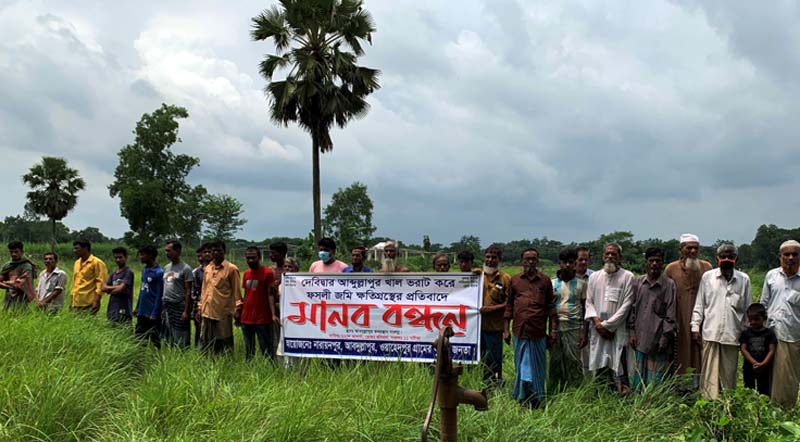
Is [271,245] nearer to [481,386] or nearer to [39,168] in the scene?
[481,386]

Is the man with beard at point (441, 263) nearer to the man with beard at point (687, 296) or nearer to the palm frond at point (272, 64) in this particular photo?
the man with beard at point (687, 296)

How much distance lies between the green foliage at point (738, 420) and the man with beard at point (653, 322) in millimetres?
1322

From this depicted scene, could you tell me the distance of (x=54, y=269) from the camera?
27.2 feet

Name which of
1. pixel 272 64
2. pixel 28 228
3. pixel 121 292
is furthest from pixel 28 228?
pixel 121 292

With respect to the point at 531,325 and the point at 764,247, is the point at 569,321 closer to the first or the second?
the point at 531,325

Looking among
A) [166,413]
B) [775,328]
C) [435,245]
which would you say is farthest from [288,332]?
[435,245]

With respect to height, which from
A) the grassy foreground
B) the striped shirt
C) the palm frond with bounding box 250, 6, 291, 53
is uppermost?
the palm frond with bounding box 250, 6, 291, 53

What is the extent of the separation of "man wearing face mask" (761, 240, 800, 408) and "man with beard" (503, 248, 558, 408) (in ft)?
6.37

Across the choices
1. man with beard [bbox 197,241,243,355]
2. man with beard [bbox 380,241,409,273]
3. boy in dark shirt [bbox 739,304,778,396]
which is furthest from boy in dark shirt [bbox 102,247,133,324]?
boy in dark shirt [bbox 739,304,778,396]

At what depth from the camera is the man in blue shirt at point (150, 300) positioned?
7.27 meters

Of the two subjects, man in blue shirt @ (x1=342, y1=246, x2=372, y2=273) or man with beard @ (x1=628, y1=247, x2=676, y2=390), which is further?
man in blue shirt @ (x1=342, y1=246, x2=372, y2=273)

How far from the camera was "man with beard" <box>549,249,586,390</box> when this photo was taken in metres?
5.84

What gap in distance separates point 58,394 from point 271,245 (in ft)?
10.9

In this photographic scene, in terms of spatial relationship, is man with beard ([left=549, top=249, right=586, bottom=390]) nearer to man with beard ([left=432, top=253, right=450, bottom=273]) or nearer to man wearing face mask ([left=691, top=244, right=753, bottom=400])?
man wearing face mask ([left=691, top=244, right=753, bottom=400])
